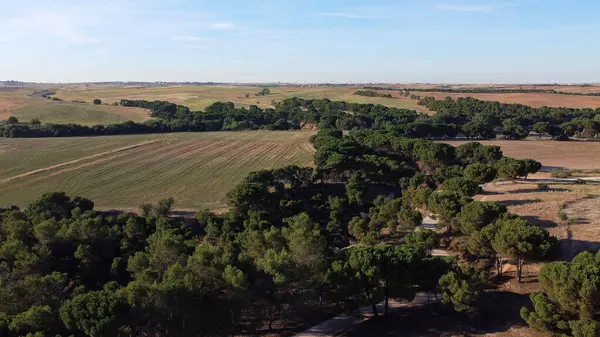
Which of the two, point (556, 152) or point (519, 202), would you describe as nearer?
point (519, 202)

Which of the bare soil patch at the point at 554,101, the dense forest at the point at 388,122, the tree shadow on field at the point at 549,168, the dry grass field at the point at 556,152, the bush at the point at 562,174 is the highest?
the bare soil patch at the point at 554,101

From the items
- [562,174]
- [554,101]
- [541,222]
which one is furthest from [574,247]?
[554,101]

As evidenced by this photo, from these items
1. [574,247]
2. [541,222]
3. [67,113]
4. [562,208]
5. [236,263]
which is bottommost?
[574,247]

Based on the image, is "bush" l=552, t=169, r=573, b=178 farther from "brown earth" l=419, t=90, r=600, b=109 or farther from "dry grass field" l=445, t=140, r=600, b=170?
"brown earth" l=419, t=90, r=600, b=109

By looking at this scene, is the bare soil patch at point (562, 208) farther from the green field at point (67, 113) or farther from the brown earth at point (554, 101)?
the brown earth at point (554, 101)

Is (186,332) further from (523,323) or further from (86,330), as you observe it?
(523,323)

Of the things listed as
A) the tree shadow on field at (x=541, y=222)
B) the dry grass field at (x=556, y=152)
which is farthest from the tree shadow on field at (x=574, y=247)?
the dry grass field at (x=556, y=152)

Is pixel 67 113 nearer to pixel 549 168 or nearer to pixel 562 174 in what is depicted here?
pixel 549 168
